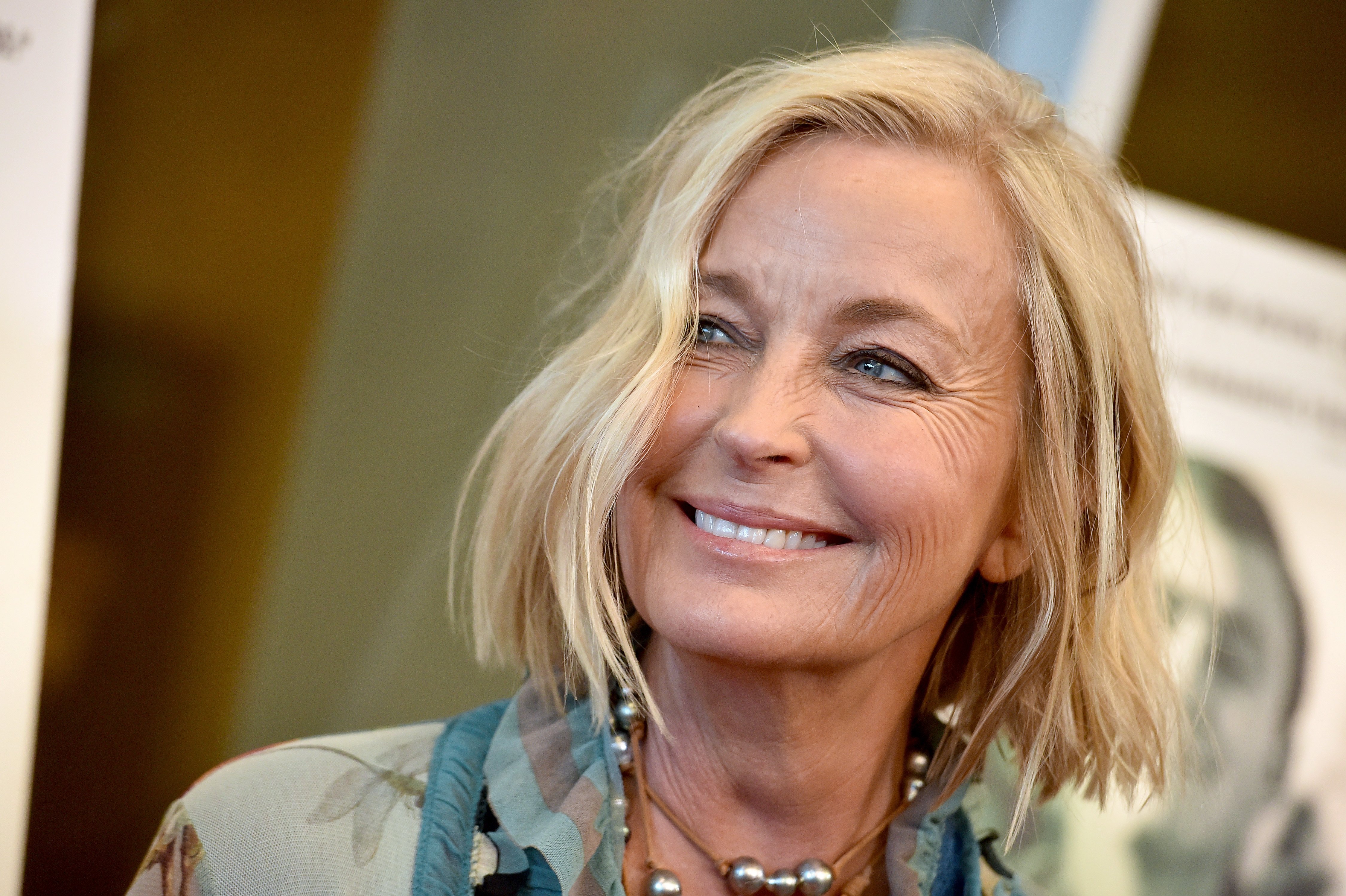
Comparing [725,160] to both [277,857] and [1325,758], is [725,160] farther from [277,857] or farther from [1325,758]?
[1325,758]

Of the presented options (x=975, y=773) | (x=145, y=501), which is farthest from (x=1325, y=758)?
(x=145, y=501)

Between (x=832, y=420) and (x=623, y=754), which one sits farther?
(x=623, y=754)

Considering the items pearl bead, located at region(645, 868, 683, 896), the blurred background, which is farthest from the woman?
the blurred background

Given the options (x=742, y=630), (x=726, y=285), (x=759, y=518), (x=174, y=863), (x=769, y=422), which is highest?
(x=726, y=285)

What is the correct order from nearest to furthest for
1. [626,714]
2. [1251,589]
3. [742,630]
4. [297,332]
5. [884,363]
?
[742,630], [884,363], [626,714], [297,332], [1251,589]

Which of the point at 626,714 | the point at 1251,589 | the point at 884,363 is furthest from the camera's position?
the point at 1251,589

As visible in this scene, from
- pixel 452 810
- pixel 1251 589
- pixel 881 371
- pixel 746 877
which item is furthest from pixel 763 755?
pixel 1251 589

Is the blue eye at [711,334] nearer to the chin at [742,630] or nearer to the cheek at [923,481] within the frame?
the cheek at [923,481]

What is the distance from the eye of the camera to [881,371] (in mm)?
1334

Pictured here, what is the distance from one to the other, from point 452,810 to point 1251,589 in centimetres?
190

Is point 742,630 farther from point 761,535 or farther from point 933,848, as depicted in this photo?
point 933,848

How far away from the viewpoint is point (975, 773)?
61.6 inches

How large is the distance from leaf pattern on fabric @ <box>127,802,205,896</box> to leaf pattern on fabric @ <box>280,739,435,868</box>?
0.41ft

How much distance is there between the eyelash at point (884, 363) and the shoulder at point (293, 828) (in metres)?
0.61
